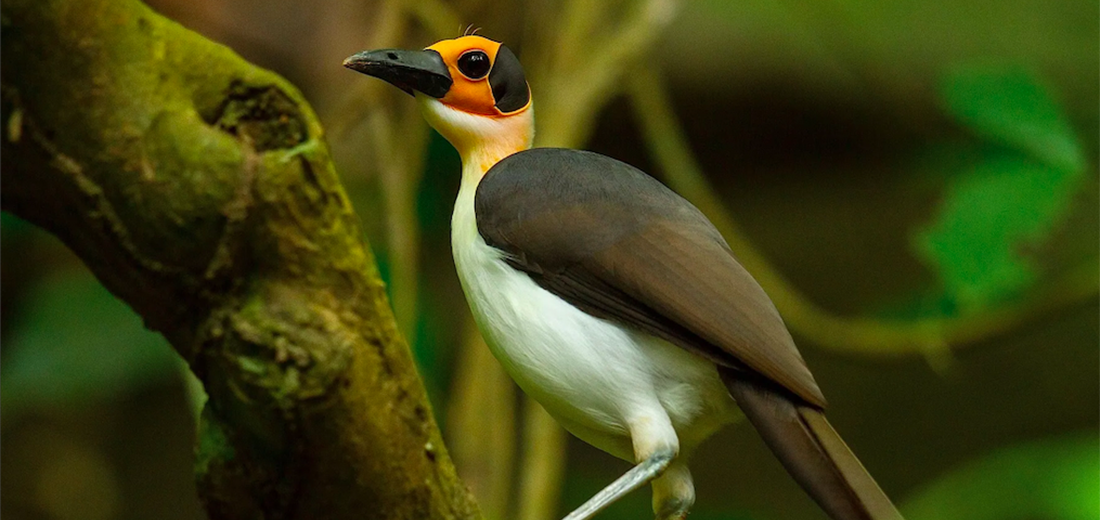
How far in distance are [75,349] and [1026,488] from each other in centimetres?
273

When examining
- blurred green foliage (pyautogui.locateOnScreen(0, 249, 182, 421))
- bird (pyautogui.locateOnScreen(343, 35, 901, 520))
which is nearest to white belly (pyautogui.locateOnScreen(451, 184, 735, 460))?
bird (pyautogui.locateOnScreen(343, 35, 901, 520))

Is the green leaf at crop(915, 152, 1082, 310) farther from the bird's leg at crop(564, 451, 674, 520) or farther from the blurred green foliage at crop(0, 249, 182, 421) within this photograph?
the blurred green foliage at crop(0, 249, 182, 421)

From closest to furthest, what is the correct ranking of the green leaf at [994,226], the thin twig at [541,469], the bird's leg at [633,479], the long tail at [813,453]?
the long tail at [813,453] → the bird's leg at [633,479] → the green leaf at [994,226] → the thin twig at [541,469]

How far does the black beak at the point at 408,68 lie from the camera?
143 cm

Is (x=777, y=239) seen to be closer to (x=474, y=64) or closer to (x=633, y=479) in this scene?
(x=474, y=64)

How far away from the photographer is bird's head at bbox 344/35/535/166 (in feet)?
4.82

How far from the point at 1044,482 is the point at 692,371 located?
1.45 metres

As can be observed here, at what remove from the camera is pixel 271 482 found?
52.9 inches

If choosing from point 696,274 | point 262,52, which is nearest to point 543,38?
point 262,52

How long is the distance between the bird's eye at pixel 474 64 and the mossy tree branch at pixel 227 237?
0.92ft

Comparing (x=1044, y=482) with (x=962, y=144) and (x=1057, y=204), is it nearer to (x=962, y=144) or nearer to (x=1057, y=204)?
(x=1057, y=204)

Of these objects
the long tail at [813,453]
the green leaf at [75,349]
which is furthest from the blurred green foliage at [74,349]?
the long tail at [813,453]

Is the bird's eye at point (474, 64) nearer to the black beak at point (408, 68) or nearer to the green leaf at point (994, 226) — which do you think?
the black beak at point (408, 68)

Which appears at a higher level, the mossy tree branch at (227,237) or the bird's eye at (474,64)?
the bird's eye at (474,64)
